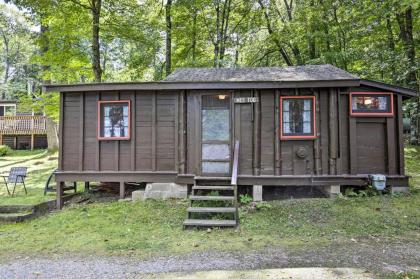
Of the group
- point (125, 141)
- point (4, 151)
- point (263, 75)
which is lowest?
point (4, 151)

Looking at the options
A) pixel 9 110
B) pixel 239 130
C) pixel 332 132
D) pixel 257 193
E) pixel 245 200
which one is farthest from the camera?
pixel 9 110

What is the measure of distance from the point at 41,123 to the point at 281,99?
694 inches

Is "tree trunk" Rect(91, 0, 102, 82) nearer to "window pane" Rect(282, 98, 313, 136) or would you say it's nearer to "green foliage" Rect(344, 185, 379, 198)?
"window pane" Rect(282, 98, 313, 136)

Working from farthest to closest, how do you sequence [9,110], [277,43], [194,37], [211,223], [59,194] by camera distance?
[9,110] → [194,37] → [277,43] → [59,194] → [211,223]

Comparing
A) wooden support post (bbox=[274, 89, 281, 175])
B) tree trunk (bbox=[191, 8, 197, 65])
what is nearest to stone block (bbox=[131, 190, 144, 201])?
wooden support post (bbox=[274, 89, 281, 175])

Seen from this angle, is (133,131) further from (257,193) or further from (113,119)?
(257,193)

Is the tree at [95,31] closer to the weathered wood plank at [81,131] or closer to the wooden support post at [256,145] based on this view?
the weathered wood plank at [81,131]

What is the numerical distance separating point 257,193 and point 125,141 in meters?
3.70

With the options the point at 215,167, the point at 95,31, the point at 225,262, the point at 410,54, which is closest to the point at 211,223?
the point at 225,262

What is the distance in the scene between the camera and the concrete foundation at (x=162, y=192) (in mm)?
7141

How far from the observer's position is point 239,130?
23.0 ft

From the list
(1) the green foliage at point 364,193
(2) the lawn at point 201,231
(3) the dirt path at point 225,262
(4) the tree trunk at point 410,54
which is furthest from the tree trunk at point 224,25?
(3) the dirt path at point 225,262

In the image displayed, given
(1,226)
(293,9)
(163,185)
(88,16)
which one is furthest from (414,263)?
(293,9)

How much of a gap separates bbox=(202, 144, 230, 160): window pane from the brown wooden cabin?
0.08 ft
